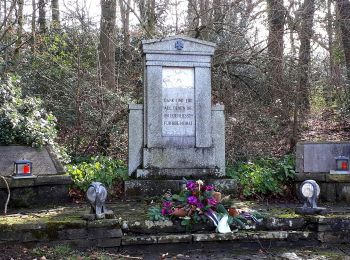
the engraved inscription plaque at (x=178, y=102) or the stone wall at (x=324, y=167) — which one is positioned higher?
the engraved inscription plaque at (x=178, y=102)

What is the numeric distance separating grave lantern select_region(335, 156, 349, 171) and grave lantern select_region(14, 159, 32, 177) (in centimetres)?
457

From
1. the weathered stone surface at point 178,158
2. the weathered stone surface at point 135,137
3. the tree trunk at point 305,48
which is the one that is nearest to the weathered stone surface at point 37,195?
A: the weathered stone surface at point 135,137

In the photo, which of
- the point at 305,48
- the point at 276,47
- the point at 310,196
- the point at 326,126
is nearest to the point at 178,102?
the point at 310,196

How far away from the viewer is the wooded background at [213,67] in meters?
9.93

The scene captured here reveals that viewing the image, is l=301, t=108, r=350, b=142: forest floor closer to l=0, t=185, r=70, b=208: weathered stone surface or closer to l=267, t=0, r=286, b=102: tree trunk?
l=267, t=0, r=286, b=102: tree trunk

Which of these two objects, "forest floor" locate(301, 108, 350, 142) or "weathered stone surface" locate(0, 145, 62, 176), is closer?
"weathered stone surface" locate(0, 145, 62, 176)

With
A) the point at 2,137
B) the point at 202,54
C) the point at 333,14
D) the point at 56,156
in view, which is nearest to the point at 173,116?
the point at 202,54

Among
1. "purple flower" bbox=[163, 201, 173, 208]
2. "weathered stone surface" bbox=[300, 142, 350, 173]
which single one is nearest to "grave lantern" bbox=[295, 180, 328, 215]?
"purple flower" bbox=[163, 201, 173, 208]

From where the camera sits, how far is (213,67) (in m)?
10.2

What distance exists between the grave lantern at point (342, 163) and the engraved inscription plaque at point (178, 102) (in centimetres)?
229

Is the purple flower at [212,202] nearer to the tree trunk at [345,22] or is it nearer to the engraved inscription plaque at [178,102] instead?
the engraved inscription plaque at [178,102]

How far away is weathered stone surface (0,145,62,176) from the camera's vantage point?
20.7 ft

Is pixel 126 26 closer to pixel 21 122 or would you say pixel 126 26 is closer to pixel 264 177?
pixel 21 122

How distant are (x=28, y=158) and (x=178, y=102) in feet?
8.11
